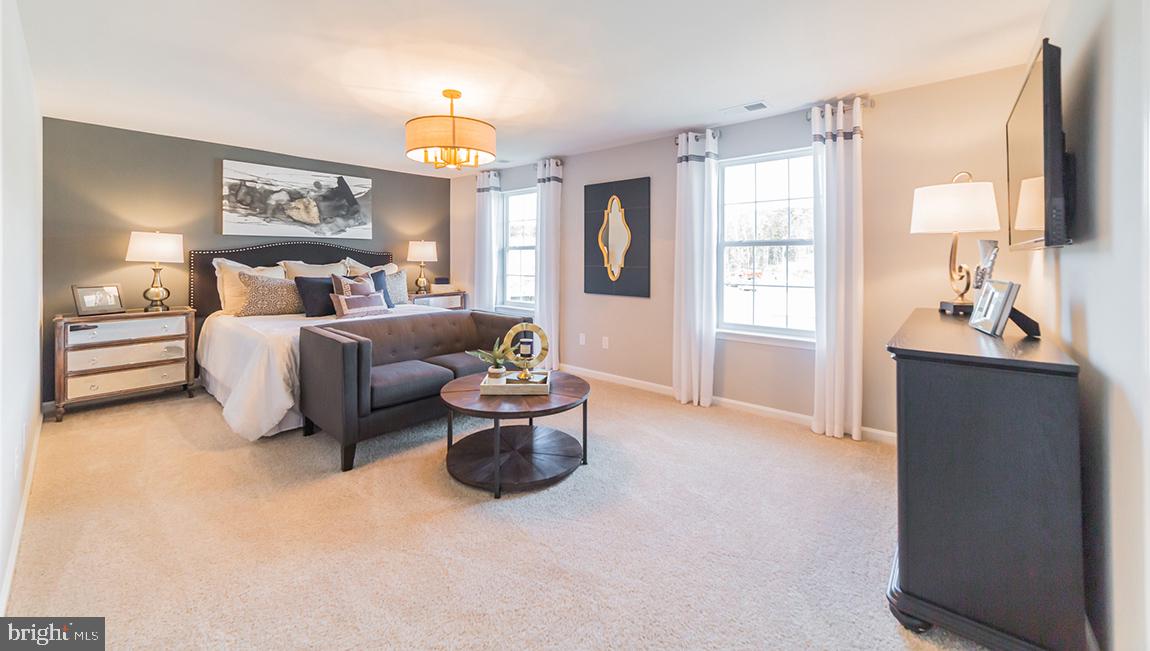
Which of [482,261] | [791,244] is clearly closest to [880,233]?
[791,244]

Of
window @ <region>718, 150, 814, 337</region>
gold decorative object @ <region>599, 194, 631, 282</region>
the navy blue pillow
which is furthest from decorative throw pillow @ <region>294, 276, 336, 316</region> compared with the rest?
window @ <region>718, 150, 814, 337</region>

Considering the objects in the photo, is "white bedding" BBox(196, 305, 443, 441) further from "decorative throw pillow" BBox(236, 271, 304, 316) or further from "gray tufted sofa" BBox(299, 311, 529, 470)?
"decorative throw pillow" BBox(236, 271, 304, 316)

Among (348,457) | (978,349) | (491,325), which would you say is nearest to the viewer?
(978,349)

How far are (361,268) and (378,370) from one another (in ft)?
7.94

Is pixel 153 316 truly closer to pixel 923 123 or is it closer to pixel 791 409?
pixel 791 409

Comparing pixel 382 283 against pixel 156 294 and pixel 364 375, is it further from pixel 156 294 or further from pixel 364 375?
pixel 364 375

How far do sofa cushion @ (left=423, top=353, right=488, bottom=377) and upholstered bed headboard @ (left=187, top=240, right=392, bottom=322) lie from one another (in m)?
A: 2.30

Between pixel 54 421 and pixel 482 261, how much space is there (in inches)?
149

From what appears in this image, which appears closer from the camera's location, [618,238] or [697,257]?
[697,257]

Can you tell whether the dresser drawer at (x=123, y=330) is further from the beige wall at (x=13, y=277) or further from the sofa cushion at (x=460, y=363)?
the sofa cushion at (x=460, y=363)

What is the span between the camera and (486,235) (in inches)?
226

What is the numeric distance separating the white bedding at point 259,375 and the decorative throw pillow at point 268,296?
35cm

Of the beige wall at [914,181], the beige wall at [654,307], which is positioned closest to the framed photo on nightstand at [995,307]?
the beige wall at [914,181]

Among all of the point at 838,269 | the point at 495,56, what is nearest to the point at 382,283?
the point at 495,56
